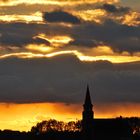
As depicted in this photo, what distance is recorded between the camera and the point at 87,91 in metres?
189

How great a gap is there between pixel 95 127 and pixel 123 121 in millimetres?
7434

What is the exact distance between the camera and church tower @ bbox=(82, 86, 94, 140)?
187 metres

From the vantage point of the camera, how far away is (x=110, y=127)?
646ft

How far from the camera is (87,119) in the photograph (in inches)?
7411

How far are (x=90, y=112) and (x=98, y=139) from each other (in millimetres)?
8912

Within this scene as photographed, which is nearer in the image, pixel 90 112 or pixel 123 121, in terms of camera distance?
pixel 90 112

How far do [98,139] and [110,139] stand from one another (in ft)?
10.3

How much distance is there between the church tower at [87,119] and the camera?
187 metres

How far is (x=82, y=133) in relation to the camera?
196m

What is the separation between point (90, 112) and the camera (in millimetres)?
187500

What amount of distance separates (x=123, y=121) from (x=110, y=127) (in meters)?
3.98

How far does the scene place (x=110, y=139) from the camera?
197 metres

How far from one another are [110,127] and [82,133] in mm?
5360
